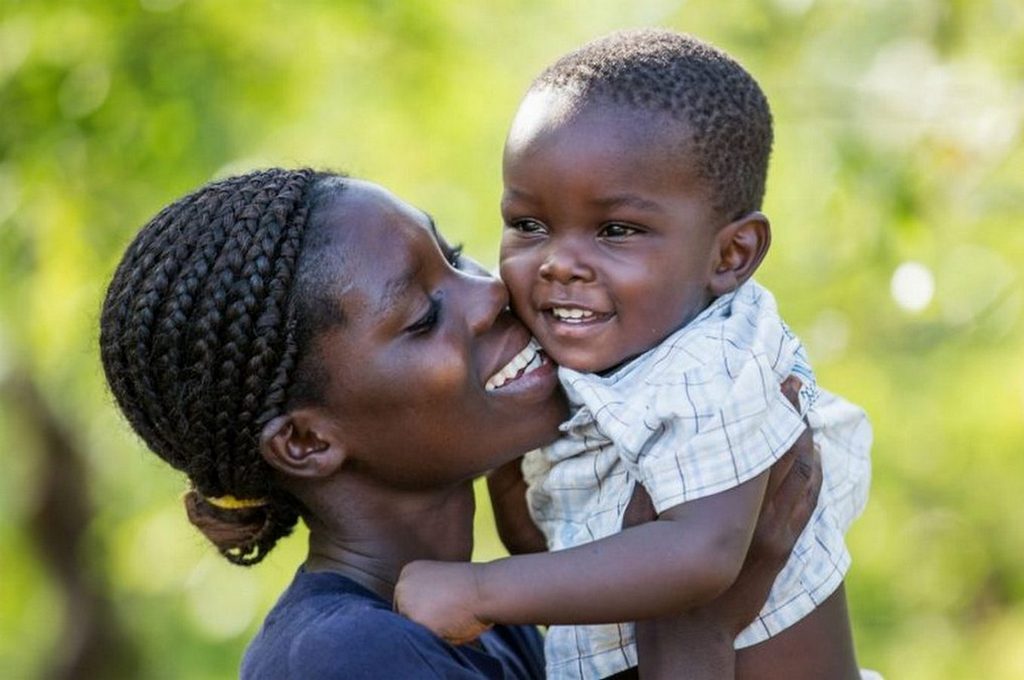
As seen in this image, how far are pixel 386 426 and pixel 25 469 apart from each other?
688 centimetres

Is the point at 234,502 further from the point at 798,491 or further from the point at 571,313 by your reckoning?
the point at 798,491

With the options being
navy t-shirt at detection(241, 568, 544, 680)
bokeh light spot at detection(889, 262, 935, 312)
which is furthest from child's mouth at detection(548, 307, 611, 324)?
bokeh light spot at detection(889, 262, 935, 312)

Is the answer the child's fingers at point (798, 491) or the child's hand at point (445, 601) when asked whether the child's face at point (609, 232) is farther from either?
the child's hand at point (445, 601)

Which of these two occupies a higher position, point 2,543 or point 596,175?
point 596,175

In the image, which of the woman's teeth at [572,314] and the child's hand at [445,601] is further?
the woman's teeth at [572,314]

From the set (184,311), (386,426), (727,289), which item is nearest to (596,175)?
(727,289)

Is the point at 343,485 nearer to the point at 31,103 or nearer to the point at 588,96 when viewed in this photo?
the point at 588,96

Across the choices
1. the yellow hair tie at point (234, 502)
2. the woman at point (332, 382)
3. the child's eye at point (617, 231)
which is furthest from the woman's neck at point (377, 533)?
the child's eye at point (617, 231)

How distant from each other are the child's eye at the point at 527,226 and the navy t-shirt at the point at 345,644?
2.15ft

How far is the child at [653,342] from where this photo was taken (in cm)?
235

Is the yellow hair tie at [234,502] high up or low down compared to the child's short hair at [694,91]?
down

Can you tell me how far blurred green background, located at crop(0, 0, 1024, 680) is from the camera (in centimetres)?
457

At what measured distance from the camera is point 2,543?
950 centimetres

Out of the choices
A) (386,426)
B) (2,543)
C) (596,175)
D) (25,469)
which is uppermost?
(596,175)
